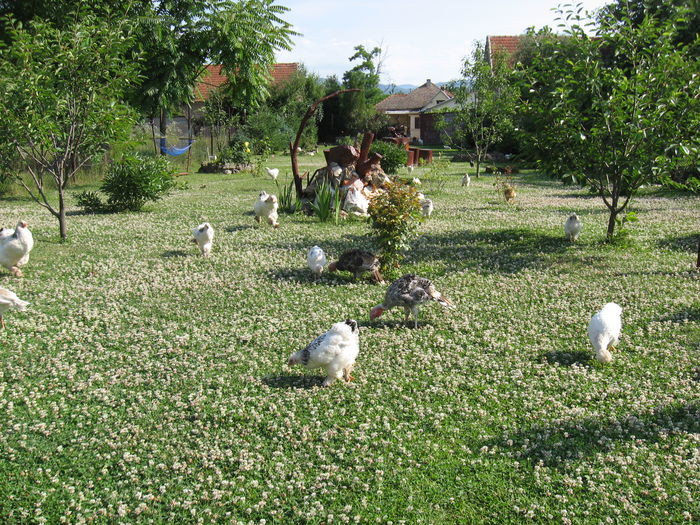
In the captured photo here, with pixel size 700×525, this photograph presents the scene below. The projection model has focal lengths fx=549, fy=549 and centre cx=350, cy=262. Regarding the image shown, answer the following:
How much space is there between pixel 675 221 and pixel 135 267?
13.8 meters

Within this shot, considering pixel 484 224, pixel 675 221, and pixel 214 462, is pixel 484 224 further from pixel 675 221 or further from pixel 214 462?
pixel 214 462

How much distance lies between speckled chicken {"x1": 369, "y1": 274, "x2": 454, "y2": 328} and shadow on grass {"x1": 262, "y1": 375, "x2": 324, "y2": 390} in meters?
1.68

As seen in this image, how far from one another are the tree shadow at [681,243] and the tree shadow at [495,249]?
2137 mm

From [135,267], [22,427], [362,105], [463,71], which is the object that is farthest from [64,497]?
[362,105]

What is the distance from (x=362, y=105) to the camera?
2064 inches

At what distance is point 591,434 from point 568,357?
66.8 inches

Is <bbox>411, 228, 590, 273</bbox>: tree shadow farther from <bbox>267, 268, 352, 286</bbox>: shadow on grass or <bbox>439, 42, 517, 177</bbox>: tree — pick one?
<bbox>439, 42, 517, 177</bbox>: tree

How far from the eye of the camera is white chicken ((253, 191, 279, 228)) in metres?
13.6

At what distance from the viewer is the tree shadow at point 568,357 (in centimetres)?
636

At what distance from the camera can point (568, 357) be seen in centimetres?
650

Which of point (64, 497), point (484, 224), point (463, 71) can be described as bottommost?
point (64, 497)

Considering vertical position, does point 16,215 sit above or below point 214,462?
above

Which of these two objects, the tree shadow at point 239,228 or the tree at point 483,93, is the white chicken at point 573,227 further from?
the tree at point 483,93

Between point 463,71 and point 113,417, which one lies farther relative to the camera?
point 463,71
